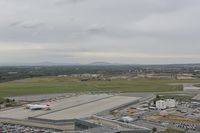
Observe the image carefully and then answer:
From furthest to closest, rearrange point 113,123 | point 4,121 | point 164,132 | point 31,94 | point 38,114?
point 31,94 → point 38,114 → point 4,121 → point 113,123 → point 164,132

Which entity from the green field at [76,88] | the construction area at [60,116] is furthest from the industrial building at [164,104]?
the green field at [76,88]

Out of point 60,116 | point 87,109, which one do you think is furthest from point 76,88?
point 60,116

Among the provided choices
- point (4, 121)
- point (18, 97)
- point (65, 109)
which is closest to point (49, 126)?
point (4, 121)

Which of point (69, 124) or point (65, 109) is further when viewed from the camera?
point (65, 109)

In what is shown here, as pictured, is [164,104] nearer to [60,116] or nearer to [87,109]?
[87,109]

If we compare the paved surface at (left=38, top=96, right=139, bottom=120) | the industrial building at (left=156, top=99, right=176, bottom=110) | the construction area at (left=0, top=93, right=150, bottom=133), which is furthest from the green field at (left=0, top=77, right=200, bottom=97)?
the industrial building at (left=156, top=99, right=176, bottom=110)

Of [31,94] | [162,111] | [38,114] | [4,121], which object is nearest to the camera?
[4,121]

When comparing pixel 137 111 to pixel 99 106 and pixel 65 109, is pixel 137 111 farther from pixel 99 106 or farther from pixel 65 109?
pixel 65 109

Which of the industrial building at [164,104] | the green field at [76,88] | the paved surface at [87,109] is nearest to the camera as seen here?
the paved surface at [87,109]

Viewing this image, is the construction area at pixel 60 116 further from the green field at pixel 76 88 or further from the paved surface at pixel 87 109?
the green field at pixel 76 88
